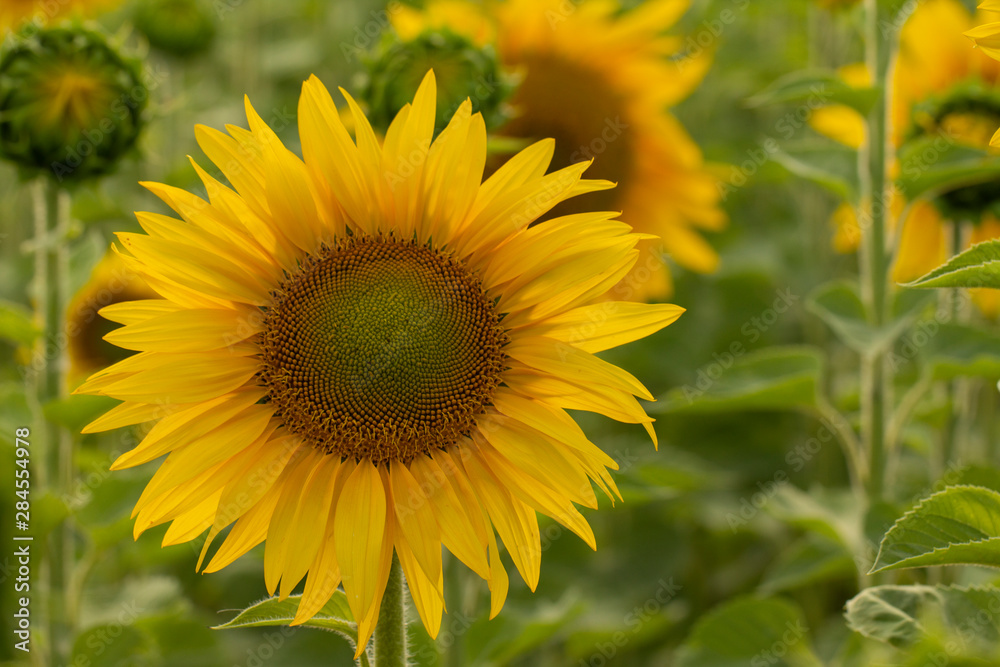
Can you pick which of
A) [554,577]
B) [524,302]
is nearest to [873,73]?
[524,302]

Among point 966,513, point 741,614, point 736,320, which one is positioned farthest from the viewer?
point 736,320

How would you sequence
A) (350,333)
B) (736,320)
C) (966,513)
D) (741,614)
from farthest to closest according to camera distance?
(736,320), (741,614), (350,333), (966,513)

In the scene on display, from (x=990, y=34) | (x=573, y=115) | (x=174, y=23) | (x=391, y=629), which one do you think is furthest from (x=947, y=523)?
(x=174, y=23)

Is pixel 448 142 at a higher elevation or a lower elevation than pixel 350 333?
higher

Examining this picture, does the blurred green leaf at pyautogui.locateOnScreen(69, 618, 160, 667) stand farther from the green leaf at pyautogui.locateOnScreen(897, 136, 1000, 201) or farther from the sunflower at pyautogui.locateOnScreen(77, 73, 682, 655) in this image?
the green leaf at pyautogui.locateOnScreen(897, 136, 1000, 201)

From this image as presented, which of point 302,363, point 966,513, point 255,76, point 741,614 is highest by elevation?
point 255,76

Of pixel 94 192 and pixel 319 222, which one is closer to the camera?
pixel 319 222

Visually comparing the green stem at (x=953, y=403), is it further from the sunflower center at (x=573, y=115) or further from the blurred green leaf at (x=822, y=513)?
the sunflower center at (x=573, y=115)

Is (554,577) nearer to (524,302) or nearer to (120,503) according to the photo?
(120,503)

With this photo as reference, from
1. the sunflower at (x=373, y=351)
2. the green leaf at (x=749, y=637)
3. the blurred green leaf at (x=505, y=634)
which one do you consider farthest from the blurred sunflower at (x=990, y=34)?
the blurred green leaf at (x=505, y=634)
